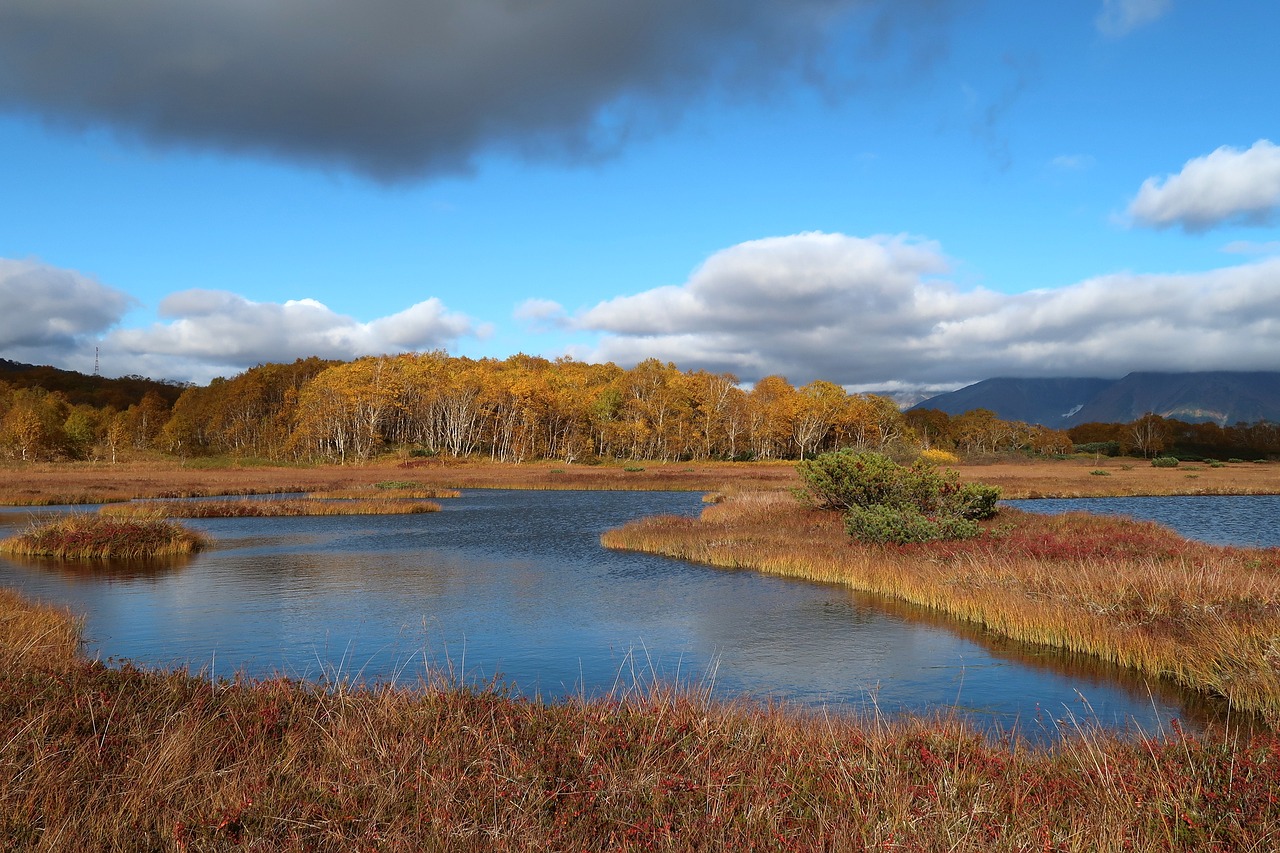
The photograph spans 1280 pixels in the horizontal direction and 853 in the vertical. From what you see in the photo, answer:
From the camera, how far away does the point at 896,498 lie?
3020 cm

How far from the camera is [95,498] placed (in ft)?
177

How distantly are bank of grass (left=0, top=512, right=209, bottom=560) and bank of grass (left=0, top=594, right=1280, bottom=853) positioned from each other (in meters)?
24.4

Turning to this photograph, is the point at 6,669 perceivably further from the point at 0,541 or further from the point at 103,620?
the point at 0,541

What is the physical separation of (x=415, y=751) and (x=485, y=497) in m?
59.5

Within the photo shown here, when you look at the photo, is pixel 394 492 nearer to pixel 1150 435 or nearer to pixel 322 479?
pixel 322 479

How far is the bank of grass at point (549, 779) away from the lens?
645 centimetres

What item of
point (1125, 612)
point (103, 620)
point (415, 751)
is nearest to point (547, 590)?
point (103, 620)

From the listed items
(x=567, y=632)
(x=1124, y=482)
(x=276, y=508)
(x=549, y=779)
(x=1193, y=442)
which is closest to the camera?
(x=549, y=779)

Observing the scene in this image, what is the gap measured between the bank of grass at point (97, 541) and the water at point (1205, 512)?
134 ft

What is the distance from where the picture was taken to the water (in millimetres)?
35531

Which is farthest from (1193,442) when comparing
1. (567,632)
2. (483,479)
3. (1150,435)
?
(567,632)

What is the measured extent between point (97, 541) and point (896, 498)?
99.9 ft

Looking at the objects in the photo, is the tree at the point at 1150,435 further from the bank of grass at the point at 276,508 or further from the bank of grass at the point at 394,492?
the bank of grass at the point at 276,508

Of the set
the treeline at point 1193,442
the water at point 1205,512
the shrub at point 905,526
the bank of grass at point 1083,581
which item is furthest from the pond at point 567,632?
the treeline at point 1193,442
